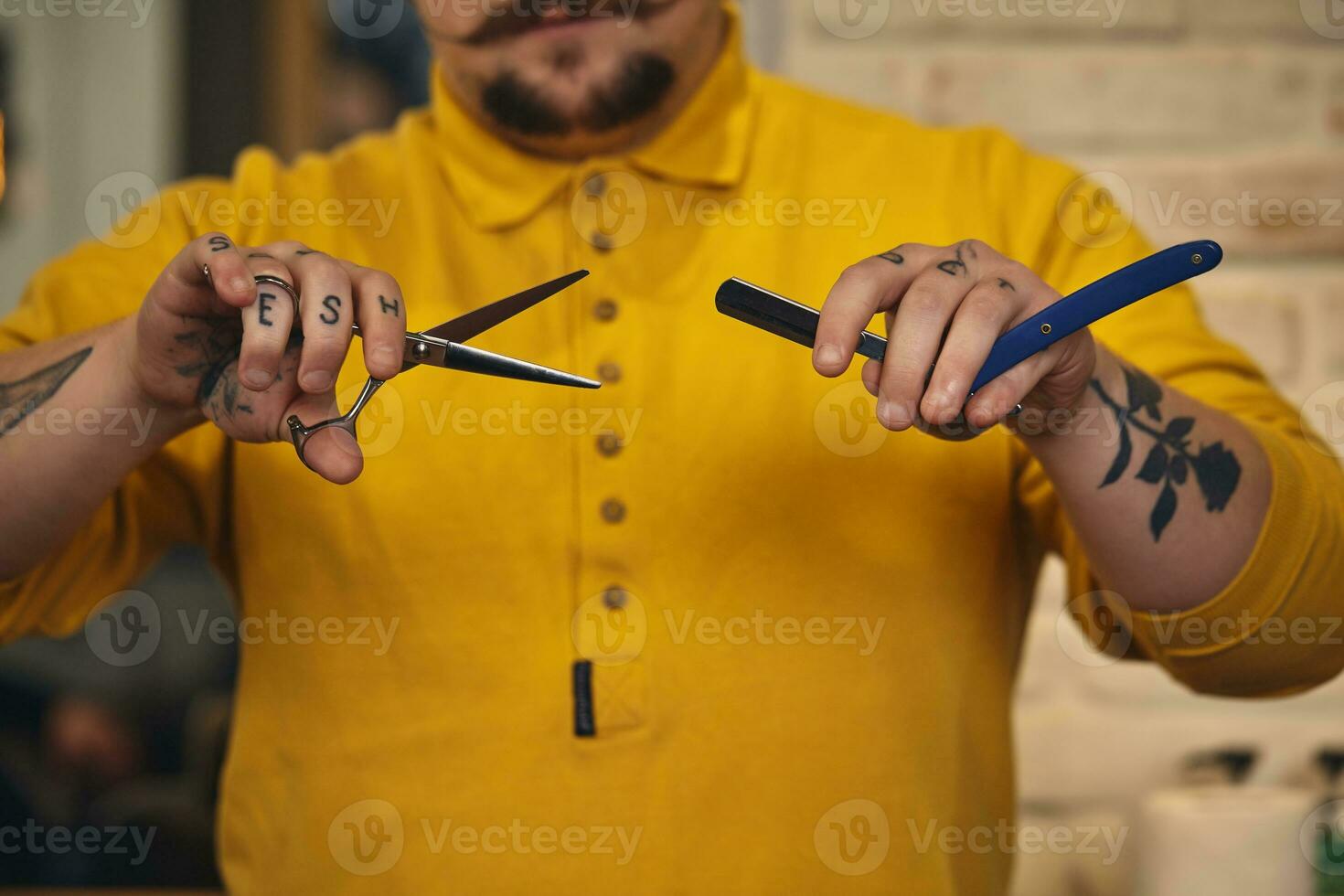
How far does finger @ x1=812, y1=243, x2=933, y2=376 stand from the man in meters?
0.11

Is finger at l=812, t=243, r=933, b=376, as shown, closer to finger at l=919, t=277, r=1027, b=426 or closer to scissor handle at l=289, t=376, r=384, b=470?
finger at l=919, t=277, r=1027, b=426

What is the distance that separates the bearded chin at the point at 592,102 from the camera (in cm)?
73

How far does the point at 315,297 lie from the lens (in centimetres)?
52

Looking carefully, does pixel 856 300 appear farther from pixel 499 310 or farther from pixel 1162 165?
pixel 1162 165

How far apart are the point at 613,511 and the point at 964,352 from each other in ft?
0.78

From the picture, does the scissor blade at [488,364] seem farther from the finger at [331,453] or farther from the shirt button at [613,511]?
the shirt button at [613,511]

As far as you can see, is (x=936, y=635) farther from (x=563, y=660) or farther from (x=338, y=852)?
(x=338, y=852)

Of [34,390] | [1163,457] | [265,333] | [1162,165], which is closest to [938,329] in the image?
[1163,457]

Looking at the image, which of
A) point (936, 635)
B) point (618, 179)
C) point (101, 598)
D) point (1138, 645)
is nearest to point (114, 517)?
point (101, 598)

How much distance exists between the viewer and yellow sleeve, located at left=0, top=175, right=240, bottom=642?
2.31 feet

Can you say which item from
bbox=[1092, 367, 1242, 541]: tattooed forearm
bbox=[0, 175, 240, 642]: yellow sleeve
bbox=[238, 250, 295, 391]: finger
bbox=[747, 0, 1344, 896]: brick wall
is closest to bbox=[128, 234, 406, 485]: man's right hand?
bbox=[238, 250, 295, 391]: finger

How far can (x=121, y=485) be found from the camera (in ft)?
2.29

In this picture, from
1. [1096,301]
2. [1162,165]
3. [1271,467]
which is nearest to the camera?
[1096,301]

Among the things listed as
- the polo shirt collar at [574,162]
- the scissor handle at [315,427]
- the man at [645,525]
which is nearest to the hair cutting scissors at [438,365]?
the scissor handle at [315,427]
